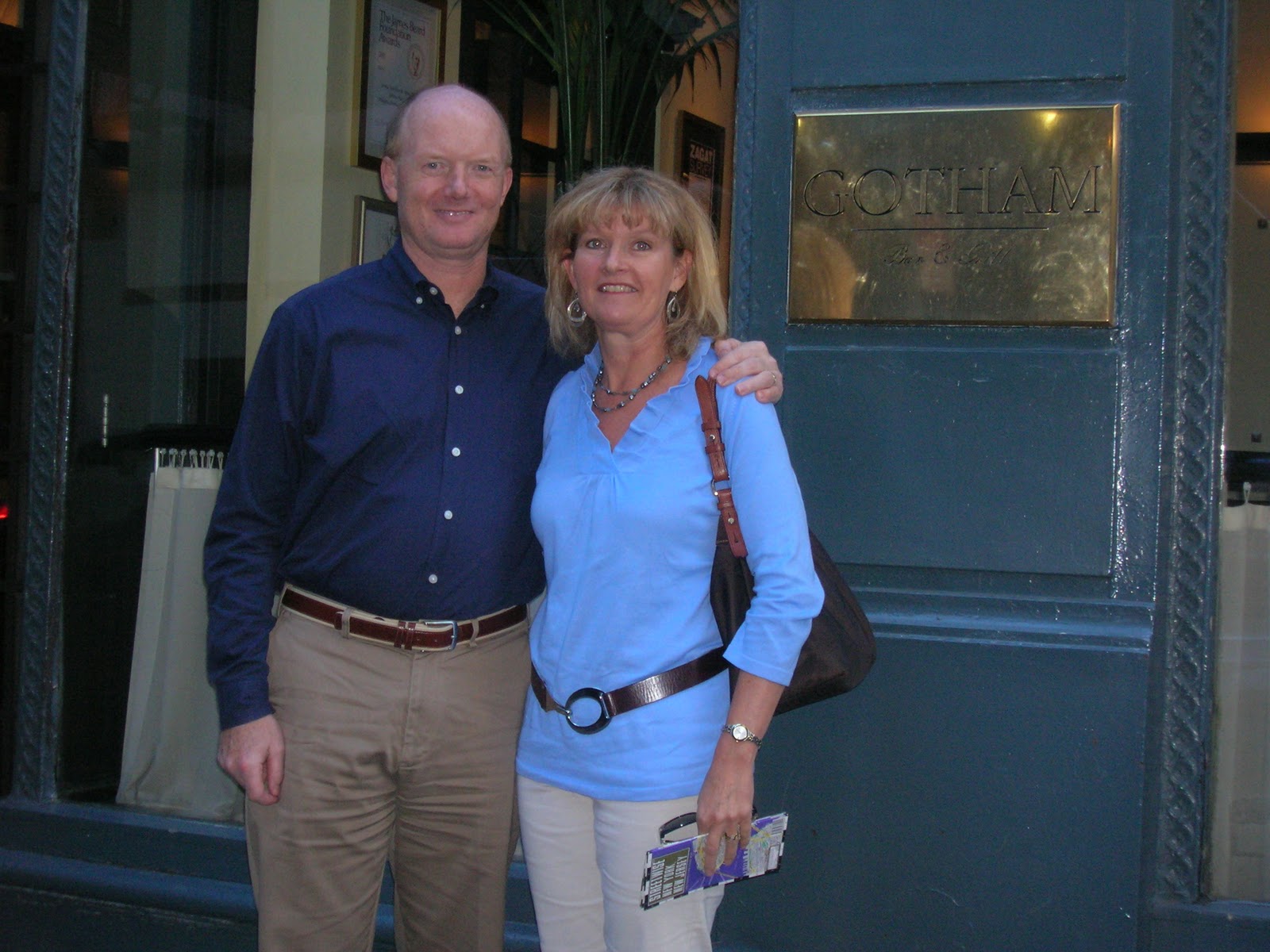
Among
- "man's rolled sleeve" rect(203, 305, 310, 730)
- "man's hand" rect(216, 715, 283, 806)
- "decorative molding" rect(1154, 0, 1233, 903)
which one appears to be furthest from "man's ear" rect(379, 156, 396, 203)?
"decorative molding" rect(1154, 0, 1233, 903)

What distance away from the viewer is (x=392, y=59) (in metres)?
3.89

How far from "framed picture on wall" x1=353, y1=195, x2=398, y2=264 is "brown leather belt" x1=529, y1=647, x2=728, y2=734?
7.08ft

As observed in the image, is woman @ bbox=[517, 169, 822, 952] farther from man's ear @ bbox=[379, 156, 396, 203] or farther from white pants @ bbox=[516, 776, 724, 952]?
man's ear @ bbox=[379, 156, 396, 203]

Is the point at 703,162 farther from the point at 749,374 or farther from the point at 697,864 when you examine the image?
the point at 697,864

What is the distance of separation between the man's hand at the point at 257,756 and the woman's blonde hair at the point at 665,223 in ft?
3.36

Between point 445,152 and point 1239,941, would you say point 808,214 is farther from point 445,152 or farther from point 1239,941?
point 1239,941

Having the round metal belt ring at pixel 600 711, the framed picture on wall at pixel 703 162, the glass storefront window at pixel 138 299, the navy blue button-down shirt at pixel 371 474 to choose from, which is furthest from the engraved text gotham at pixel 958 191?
the glass storefront window at pixel 138 299

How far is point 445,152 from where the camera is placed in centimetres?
245

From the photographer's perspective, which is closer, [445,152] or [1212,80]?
[445,152]

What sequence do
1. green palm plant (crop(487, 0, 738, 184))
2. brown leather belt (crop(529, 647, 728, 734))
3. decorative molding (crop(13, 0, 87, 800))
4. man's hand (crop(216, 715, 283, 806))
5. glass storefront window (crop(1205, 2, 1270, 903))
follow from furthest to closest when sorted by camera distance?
1. decorative molding (crop(13, 0, 87, 800))
2. green palm plant (crop(487, 0, 738, 184))
3. glass storefront window (crop(1205, 2, 1270, 903))
4. man's hand (crop(216, 715, 283, 806))
5. brown leather belt (crop(529, 647, 728, 734))

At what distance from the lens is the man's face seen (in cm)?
244

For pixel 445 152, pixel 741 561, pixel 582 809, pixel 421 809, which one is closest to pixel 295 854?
pixel 421 809

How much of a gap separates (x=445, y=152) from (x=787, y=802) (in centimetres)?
163

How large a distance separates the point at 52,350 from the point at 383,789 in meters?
2.08
